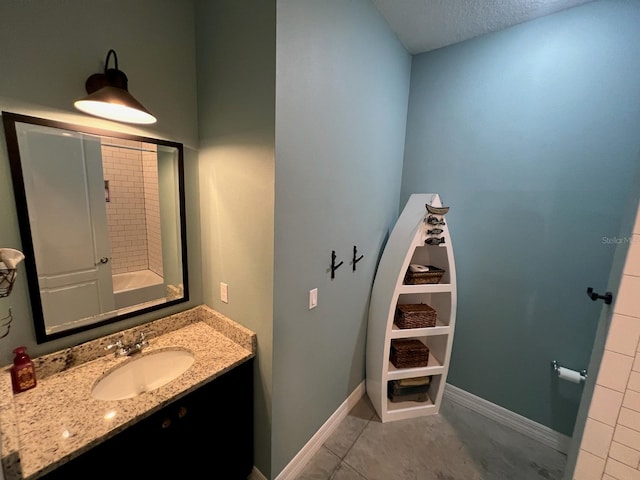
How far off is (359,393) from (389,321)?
30.3 inches

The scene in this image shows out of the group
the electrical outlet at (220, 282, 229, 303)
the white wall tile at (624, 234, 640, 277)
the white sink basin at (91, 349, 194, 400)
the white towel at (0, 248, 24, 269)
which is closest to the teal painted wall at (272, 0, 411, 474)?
the electrical outlet at (220, 282, 229, 303)

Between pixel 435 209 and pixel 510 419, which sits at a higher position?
pixel 435 209

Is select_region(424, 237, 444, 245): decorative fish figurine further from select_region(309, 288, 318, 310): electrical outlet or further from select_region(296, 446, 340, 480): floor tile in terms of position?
select_region(296, 446, 340, 480): floor tile

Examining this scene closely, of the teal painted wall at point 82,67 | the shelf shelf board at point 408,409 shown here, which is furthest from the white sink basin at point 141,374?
the shelf shelf board at point 408,409

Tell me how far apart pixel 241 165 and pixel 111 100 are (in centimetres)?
50

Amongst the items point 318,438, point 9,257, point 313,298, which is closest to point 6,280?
point 9,257

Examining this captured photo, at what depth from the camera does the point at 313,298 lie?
1.41 m

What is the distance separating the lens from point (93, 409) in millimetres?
914

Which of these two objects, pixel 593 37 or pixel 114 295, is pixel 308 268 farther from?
pixel 593 37

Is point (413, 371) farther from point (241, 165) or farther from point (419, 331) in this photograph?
point (241, 165)

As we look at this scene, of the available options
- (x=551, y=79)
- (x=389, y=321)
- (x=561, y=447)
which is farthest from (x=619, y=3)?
(x=561, y=447)

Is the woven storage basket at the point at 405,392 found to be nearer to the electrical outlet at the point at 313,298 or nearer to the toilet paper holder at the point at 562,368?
the toilet paper holder at the point at 562,368

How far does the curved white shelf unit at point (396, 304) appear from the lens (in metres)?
1.75

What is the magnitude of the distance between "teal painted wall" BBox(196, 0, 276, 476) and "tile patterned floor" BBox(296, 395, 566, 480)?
526mm
